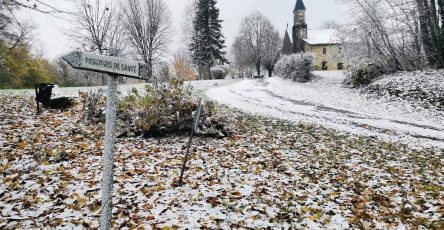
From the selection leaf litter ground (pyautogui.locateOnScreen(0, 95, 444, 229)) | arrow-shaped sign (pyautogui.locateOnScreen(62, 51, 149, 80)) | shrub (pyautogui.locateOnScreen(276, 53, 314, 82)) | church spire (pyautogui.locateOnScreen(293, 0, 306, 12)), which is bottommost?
leaf litter ground (pyautogui.locateOnScreen(0, 95, 444, 229))

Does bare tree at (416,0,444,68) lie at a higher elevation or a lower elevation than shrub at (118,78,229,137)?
higher

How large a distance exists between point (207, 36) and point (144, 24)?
382 inches

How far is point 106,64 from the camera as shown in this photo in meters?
2.99

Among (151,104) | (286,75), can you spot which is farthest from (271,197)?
(286,75)

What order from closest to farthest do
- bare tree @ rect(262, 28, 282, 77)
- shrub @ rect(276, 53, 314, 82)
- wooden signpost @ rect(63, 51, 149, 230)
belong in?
wooden signpost @ rect(63, 51, 149, 230) < shrub @ rect(276, 53, 314, 82) < bare tree @ rect(262, 28, 282, 77)

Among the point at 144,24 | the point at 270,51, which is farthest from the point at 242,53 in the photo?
the point at 144,24

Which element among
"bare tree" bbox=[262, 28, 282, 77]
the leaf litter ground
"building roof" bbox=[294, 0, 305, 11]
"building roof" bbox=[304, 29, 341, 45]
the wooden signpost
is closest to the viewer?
the wooden signpost

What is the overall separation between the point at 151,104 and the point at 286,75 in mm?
27242

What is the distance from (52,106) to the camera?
1203 cm

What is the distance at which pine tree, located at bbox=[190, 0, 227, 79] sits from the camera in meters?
42.4

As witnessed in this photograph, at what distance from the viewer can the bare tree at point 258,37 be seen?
210 feet

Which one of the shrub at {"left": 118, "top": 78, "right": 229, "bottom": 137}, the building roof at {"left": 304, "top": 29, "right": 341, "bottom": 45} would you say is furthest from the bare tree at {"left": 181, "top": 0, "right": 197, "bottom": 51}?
the shrub at {"left": 118, "top": 78, "right": 229, "bottom": 137}

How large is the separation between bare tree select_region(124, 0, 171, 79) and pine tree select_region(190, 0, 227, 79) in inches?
274

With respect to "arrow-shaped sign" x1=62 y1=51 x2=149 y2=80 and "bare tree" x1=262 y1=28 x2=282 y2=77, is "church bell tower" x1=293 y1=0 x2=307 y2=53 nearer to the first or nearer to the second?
"bare tree" x1=262 y1=28 x2=282 y2=77
